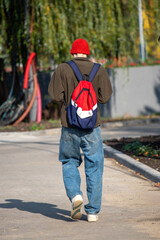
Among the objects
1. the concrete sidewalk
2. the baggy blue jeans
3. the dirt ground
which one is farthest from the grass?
the baggy blue jeans

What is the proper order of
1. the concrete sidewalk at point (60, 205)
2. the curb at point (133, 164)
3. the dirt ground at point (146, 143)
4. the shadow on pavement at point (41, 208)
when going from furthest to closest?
the dirt ground at point (146, 143) → the curb at point (133, 164) → the shadow on pavement at point (41, 208) → the concrete sidewalk at point (60, 205)

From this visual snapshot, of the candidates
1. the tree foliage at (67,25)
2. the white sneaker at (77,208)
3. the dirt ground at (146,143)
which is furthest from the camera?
the tree foliage at (67,25)

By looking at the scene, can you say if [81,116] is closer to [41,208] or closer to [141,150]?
[41,208]

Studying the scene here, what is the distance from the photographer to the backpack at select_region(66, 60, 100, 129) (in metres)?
5.77

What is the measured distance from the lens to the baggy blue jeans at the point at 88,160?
232 inches

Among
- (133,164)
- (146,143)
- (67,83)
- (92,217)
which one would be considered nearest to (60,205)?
(92,217)

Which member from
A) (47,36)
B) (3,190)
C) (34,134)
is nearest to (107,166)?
(3,190)

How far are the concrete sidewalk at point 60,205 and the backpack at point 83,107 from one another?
1036mm

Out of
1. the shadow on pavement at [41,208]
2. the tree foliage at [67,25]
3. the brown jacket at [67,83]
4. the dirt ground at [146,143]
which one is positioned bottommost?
the dirt ground at [146,143]

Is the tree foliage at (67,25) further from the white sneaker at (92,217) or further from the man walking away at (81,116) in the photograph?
the white sneaker at (92,217)

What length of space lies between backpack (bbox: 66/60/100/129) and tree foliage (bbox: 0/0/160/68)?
36.5 feet

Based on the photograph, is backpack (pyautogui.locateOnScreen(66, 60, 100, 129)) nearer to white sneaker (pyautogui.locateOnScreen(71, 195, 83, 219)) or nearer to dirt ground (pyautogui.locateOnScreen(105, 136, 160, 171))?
white sneaker (pyautogui.locateOnScreen(71, 195, 83, 219))

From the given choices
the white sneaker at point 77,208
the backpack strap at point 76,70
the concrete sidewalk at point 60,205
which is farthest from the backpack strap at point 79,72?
the concrete sidewalk at point 60,205

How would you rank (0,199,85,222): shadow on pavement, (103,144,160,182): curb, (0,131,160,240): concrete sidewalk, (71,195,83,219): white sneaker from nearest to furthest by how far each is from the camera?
(0,131,160,240): concrete sidewalk → (71,195,83,219): white sneaker → (0,199,85,222): shadow on pavement → (103,144,160,182): curb
